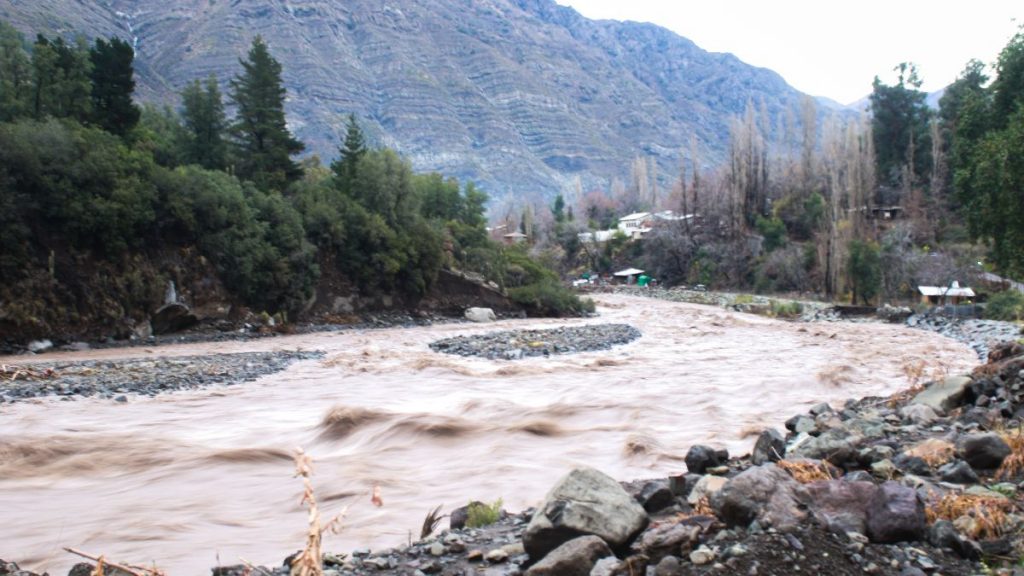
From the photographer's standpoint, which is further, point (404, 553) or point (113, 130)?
point (113, 130)

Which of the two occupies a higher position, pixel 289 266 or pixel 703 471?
pixel 289 266

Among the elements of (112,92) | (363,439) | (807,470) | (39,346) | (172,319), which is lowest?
(363,439)

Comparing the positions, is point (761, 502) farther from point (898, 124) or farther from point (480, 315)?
point (898, 124)

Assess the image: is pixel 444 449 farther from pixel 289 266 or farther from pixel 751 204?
pixel 751 204

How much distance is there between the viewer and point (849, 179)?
57.0 meters

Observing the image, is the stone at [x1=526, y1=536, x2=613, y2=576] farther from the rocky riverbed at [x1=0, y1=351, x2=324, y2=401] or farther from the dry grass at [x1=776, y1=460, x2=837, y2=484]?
the rocky riverbed at [x1=0, y1=351, x2=324, y2=401]

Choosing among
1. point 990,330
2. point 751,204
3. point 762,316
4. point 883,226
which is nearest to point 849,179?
point 883,226

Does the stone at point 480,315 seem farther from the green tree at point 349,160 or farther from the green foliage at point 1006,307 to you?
the green foliage at point 1006,307

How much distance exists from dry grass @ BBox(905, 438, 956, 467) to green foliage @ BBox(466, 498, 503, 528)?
3.38 meters

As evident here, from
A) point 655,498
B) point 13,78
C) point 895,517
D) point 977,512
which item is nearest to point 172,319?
point 13,78

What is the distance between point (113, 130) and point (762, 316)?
34.0m

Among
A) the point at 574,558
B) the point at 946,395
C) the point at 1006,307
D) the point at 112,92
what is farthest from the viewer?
the point at 112,92

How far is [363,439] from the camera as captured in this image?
9977 mm

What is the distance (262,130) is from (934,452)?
37.7 metres
